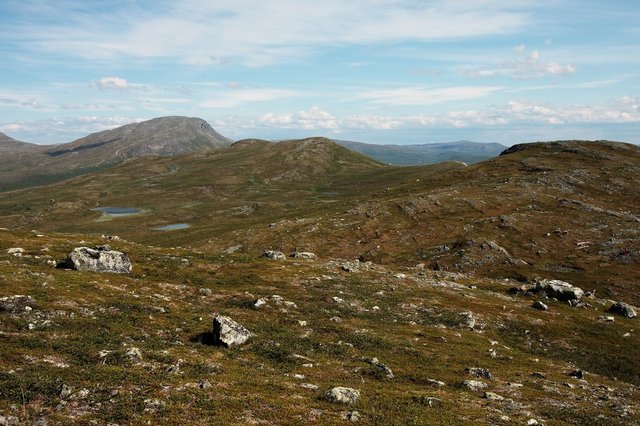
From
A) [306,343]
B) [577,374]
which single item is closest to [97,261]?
[306,343]

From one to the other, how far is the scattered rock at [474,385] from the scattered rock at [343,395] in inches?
367

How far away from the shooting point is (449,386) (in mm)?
29375

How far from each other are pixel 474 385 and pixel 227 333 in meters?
17.5

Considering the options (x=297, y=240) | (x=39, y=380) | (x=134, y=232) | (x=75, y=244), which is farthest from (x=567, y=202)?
(x=134, y=232)

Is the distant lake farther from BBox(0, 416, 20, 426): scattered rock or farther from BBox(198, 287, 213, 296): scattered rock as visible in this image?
BBox(0, 416, 20, 426): scattered rock

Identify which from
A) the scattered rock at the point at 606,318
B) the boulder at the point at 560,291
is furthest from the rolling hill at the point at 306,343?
the boulder at the point at 560,291

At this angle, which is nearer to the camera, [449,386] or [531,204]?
[449,386]

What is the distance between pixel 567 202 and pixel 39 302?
13057 cm

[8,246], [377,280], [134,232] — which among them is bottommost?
[134,232]

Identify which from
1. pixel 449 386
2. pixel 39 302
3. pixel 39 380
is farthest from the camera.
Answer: pixel 39 302

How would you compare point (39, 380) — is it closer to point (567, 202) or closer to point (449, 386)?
point (449, 386)

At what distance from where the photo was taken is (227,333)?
31.2 m

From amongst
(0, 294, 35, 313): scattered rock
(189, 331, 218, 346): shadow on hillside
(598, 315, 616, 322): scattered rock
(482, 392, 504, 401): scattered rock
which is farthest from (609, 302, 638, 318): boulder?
(0, 294, 35, 313): scattered rock

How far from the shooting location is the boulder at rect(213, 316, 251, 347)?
30922 millimetres
